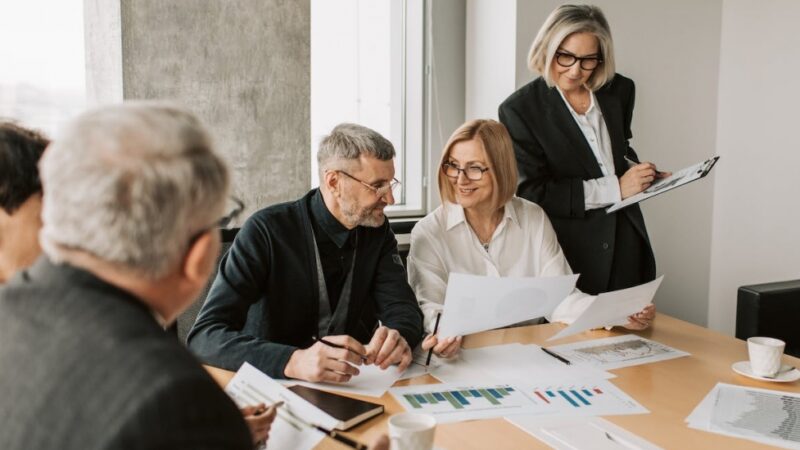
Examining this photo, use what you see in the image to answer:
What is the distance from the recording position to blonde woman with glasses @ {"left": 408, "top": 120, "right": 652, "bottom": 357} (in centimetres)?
217

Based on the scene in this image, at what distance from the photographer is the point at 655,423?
4.29ft

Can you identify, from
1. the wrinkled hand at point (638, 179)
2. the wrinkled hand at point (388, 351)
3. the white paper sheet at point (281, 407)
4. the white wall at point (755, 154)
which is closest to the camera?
the white paper sheet at point (281, 407)

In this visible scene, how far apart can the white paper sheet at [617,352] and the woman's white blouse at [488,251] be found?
0.24 m

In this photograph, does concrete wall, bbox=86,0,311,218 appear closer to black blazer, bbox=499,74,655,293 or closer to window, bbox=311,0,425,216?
window, bbox=311,0,425,216

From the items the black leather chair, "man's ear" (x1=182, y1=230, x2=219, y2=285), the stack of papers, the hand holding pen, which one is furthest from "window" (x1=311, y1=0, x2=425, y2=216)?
"man's ear" (x1=182, y1=230, x2=219, y2=285)

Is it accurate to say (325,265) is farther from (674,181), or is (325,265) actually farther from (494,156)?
(674,181)

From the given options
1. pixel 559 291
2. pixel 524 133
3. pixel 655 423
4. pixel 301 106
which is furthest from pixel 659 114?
pixel 655 423

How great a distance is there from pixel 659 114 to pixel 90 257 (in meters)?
3.36

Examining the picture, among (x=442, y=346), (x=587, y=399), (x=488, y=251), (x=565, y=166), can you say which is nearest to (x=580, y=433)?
(x=587, y=399)

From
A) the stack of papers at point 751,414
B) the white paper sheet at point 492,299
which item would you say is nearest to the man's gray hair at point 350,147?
the white paper sheet at point 492,299

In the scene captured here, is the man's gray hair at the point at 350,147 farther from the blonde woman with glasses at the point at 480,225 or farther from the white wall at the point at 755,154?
the white wall at the point at 755,154

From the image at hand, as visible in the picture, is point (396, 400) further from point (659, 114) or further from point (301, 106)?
point (659, 114)

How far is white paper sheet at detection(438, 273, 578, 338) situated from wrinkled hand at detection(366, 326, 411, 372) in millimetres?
102

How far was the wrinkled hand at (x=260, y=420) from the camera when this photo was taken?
1101 millimetres
